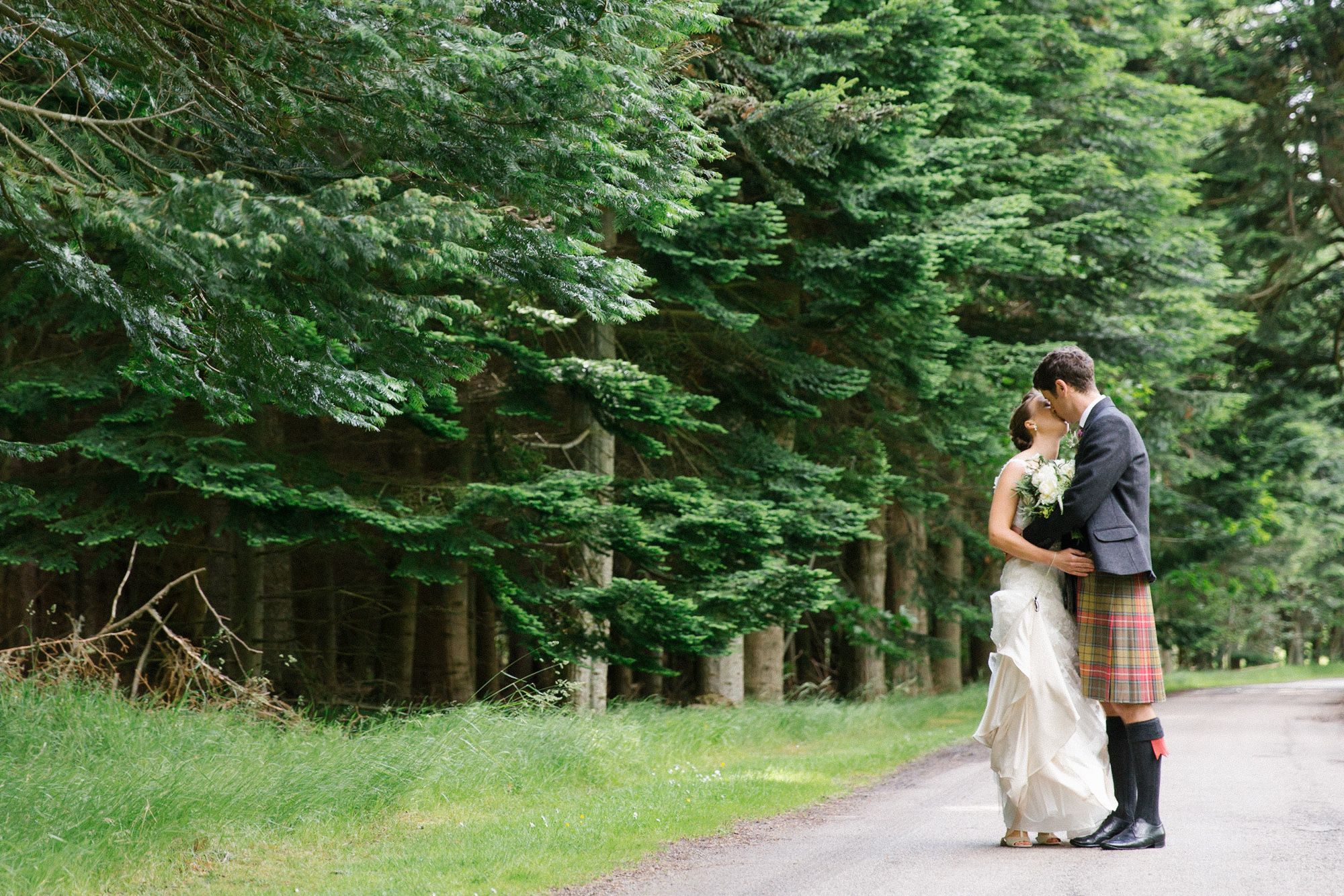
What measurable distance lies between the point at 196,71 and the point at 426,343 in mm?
1675

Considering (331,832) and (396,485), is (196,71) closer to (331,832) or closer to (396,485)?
(331,832)

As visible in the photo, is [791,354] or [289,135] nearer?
[289,135]

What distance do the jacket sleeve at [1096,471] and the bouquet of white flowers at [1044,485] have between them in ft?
0.17

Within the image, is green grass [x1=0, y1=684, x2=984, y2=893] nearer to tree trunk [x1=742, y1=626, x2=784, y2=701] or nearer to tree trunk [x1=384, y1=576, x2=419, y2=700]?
tree trunk [x1=384, y1=576, x2=419, y2=700]

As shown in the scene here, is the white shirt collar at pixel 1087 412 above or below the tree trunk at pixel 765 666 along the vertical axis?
above

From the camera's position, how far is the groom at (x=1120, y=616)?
555 cm

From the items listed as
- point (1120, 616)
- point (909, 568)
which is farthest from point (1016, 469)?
point (909, 568)

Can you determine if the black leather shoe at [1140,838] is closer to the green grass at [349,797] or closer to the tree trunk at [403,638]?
the green grass at [349,797]

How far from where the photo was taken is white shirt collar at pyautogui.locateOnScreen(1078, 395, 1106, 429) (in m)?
5.84

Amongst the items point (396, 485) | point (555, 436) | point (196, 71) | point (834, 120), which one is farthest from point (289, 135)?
point (555, 436)

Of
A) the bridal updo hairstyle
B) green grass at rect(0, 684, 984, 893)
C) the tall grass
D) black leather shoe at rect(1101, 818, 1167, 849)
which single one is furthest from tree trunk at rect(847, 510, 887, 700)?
black leather shoe at rect(1101, 818, 1167, 849)

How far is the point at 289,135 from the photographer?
18.6 feet

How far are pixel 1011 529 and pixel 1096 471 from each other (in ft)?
1.94

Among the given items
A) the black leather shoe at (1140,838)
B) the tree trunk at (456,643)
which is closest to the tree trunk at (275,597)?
the tree trunk at (456,643)
